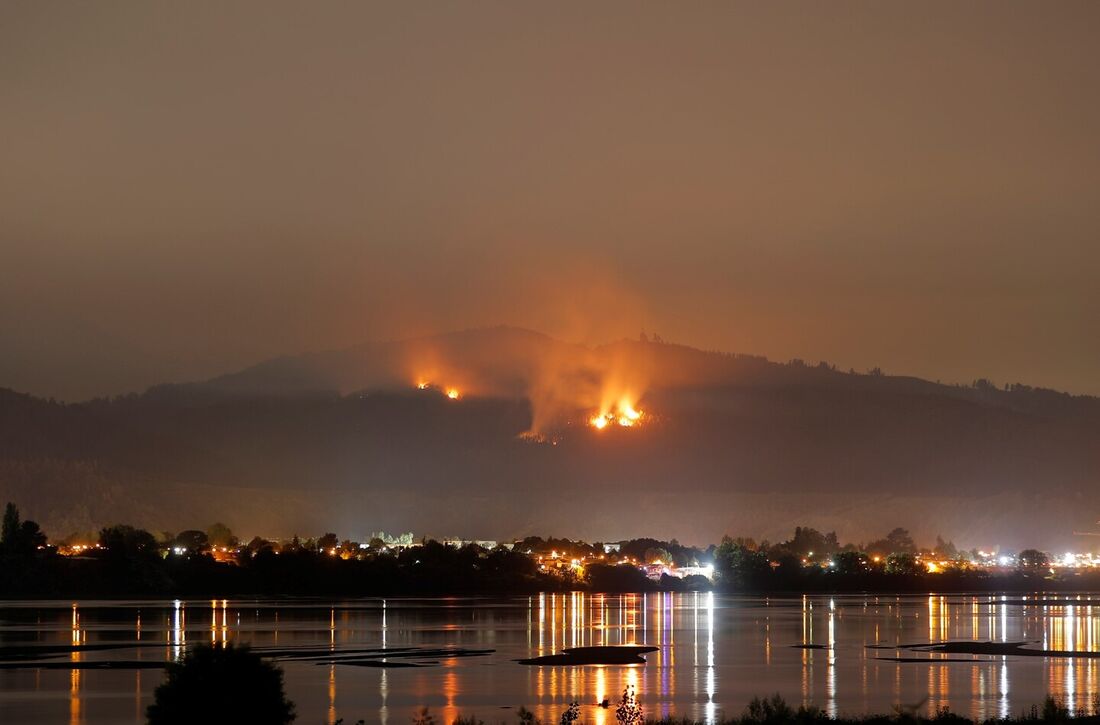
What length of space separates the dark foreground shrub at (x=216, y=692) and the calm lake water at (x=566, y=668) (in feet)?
46.2

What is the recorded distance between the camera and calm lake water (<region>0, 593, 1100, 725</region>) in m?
58.7

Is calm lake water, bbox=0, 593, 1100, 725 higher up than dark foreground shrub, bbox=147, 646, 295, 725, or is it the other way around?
dark foreground shrub, bbox=147, 646, 295, 725

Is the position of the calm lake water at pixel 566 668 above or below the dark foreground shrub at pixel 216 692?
below

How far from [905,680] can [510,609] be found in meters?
103

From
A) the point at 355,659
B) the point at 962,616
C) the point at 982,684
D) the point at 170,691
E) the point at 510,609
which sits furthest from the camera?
the point at 510,609

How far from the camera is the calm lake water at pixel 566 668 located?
58.7m

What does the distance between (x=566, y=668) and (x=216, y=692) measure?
37696mm

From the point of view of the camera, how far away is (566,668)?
75.5m

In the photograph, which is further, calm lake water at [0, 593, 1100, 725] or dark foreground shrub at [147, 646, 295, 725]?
calm lake water at [0, 593, 1100, 725]

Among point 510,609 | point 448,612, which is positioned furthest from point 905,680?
point 510,609

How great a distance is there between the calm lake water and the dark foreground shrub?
46.2 feet

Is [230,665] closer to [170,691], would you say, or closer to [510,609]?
[170,691]

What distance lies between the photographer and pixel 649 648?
92500 millimetres

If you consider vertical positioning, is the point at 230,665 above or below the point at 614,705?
above
